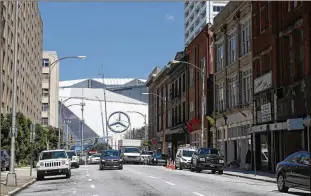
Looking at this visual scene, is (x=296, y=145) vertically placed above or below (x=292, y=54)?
below

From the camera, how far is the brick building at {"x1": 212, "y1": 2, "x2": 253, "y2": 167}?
42.8 meters

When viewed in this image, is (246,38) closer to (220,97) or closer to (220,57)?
(220,57)

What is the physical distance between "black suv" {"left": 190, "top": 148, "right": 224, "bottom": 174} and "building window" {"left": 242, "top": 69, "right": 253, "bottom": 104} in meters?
5.88

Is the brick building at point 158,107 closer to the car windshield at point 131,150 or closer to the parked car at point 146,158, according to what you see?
the parked car at point 146,158

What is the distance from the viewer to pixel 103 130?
196375 mm

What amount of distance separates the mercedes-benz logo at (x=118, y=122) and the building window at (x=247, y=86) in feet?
445

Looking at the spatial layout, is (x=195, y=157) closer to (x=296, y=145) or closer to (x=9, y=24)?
(x=296, y=145)

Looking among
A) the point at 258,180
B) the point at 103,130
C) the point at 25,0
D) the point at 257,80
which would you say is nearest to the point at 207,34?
the point at 257,80

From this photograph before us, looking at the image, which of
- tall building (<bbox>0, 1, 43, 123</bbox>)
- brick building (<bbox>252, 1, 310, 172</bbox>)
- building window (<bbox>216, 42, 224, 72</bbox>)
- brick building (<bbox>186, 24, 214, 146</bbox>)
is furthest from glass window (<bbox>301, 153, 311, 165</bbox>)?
tall building (<bbox>0, 1, 43, 123</bbox>)

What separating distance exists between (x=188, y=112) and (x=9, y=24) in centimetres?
2427

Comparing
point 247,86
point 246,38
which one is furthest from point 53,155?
point 246,38

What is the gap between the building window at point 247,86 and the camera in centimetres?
4206

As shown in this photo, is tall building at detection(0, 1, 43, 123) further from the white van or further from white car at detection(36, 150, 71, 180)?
white car at detection(36, 150, 71, 180)

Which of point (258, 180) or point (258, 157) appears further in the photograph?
point (258, 157)
